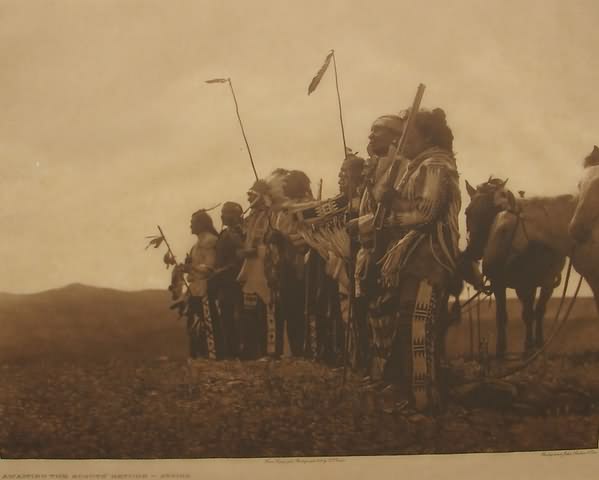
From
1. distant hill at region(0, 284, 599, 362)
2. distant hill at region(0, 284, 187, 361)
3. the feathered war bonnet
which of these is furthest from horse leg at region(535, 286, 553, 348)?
distant hill at region(0, 284, 187, 361)

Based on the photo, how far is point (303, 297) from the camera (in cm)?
739

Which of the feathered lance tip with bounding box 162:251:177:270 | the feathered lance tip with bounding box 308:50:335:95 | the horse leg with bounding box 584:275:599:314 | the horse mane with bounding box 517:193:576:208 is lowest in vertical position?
the horse leg with bounding box 584:275:599:314

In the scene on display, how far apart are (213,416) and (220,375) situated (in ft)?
1.04

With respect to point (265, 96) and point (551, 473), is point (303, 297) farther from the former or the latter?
point (551, 473)

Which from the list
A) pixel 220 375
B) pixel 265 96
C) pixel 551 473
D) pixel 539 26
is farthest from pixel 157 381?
pixel 539 26

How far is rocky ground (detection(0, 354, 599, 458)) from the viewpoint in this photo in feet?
23.5

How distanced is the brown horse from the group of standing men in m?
0.20

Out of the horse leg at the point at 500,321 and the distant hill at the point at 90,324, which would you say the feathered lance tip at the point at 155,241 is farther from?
the horse leg at the point at 500,321

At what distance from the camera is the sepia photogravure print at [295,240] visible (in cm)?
720

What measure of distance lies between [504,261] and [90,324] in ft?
10.7

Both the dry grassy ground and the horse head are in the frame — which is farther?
the horse head

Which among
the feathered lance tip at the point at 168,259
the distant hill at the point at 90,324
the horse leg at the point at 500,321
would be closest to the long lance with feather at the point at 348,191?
the horse leg at the point at 500,321

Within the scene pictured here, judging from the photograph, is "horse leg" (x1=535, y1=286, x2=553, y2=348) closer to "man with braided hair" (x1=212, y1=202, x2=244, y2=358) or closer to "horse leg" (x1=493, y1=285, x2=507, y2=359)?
"horse leg" (x1=493, y1=285, x2=507, y2=359)

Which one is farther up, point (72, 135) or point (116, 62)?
point (116, 62)
